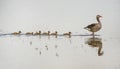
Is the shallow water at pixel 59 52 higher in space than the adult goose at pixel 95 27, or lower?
lower

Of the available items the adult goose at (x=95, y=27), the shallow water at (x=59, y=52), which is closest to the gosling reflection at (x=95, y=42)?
the shallow water at (x=59, y=52)

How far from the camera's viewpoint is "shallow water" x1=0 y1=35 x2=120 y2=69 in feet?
7.67

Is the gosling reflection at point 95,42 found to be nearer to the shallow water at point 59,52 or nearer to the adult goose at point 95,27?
the shallow water at point 59,52

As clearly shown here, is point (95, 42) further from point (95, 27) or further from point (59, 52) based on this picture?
point (59, 52)

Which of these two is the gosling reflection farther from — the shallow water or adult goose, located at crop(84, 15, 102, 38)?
adult goose, located at crop(84, 15, 102, 38)

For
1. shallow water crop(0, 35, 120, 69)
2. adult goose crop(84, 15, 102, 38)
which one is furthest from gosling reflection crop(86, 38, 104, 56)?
adult goose crop(84, 15, 102, 38)

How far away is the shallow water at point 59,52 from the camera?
2338 mm

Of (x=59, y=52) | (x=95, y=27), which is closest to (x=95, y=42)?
(x=95, y=27)

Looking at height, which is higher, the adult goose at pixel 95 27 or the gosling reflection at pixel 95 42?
the adult goose at pixel 95 27

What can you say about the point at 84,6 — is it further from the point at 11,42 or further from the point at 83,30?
the point at 11,42

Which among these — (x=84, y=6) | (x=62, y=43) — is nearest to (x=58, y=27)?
(x=62, y=43)

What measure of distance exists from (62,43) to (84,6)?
50 cm

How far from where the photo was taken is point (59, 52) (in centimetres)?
237

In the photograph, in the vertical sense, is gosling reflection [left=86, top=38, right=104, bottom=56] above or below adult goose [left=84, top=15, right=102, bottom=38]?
below
